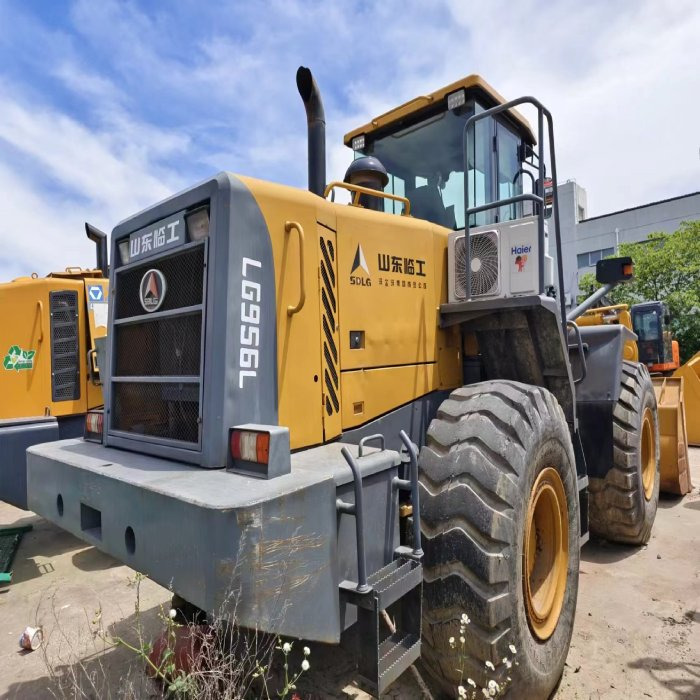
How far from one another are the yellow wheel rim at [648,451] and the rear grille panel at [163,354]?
439 centimetres

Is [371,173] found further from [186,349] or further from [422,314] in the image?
[186,349]

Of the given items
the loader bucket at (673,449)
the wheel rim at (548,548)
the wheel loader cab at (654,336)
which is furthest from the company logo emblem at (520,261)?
the wheel loader cab at (654,336)

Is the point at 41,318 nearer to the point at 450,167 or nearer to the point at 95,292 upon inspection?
the point at 95,292

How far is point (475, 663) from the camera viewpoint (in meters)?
2.28

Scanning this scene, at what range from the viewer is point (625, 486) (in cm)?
437

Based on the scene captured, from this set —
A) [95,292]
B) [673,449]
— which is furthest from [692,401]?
[95,292]

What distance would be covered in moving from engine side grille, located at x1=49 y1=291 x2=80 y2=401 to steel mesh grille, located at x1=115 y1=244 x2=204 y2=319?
2919 mm

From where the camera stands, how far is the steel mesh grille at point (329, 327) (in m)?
2.62

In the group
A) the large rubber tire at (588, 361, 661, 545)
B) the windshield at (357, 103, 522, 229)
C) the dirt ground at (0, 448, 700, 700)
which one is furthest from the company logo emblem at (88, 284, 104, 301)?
the large rubber tire at (588, 361, 661, 545)

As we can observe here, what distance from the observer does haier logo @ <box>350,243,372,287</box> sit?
2832 mm

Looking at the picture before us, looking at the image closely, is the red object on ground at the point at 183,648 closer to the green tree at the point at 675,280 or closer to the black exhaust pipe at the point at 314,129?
the black exhaust pipe at the point at 314,129

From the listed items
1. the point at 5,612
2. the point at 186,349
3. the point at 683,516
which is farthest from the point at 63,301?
the point at 683,516

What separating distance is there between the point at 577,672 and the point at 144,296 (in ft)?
10.1

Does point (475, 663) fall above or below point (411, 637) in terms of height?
below
